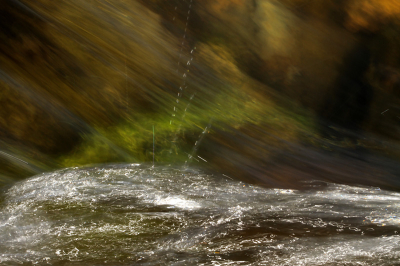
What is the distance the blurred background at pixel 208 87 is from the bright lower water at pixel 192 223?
0.49m

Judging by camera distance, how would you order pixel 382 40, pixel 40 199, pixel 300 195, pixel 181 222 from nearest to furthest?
pixel 181 222, pixel 40 199, pixel 300 195, pixel 382 40

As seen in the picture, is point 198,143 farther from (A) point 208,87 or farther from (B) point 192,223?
(B) point 192,223

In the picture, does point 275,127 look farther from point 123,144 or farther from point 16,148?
point 16,148

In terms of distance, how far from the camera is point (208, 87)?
3.67 metres

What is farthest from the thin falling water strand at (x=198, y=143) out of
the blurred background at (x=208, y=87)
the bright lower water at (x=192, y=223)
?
the bright lower water at (x=192, y=223)

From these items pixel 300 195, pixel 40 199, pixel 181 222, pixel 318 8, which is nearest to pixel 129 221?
pixel 181 222

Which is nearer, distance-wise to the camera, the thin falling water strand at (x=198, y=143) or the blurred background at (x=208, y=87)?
the blurred background at (x=208, y=87)

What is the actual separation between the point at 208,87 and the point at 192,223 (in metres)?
1.75

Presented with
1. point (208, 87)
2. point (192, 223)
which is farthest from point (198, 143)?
point (192, 223)

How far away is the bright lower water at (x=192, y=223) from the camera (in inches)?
71.6

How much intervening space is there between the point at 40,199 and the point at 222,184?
1408 mm

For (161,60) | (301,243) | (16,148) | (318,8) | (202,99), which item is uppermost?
(318,8)

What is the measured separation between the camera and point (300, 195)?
9.43 feet

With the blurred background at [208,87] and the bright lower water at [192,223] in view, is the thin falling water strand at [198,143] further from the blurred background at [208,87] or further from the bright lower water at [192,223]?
the bright lower water at [192,223]
